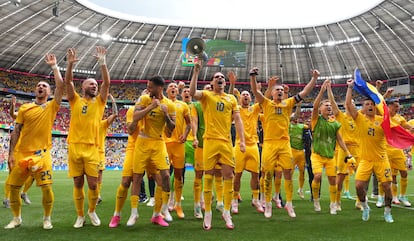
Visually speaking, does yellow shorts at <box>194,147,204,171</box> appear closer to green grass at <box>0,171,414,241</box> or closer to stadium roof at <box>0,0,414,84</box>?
green grass at <box>0,171,414,241</box>

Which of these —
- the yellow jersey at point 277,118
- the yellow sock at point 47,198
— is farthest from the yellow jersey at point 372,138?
the yellow sock at point 47,198

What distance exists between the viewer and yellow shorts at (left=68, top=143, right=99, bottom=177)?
5.81m

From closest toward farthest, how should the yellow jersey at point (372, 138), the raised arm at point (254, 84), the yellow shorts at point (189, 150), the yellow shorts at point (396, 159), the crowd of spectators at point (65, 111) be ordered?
the raised arm at point (254, 84)
the yellow jersey at point (372, 138)
the yellow shorts at point (189, 150)
the yellow shorts at point (396, 159)
the crowd of spectators at point (65, 111)

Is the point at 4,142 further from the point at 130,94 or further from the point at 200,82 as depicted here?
the point at 200,82

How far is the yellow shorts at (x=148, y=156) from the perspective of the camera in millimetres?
5824

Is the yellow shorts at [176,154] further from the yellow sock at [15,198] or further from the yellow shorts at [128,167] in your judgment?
the yellow sock at [15,198]

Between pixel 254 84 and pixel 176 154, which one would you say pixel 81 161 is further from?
pixel 254 84

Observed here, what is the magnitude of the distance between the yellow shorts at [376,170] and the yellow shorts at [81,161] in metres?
4.49

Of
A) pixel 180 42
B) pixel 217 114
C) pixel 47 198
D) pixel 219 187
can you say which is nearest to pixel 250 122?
pixel 217 114

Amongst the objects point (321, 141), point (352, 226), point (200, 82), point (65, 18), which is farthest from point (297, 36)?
point (352, 226)

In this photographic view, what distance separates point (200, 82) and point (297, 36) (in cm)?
1364

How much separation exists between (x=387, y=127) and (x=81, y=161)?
5115mm

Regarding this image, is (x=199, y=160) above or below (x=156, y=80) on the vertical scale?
below

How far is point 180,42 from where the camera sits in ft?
118
